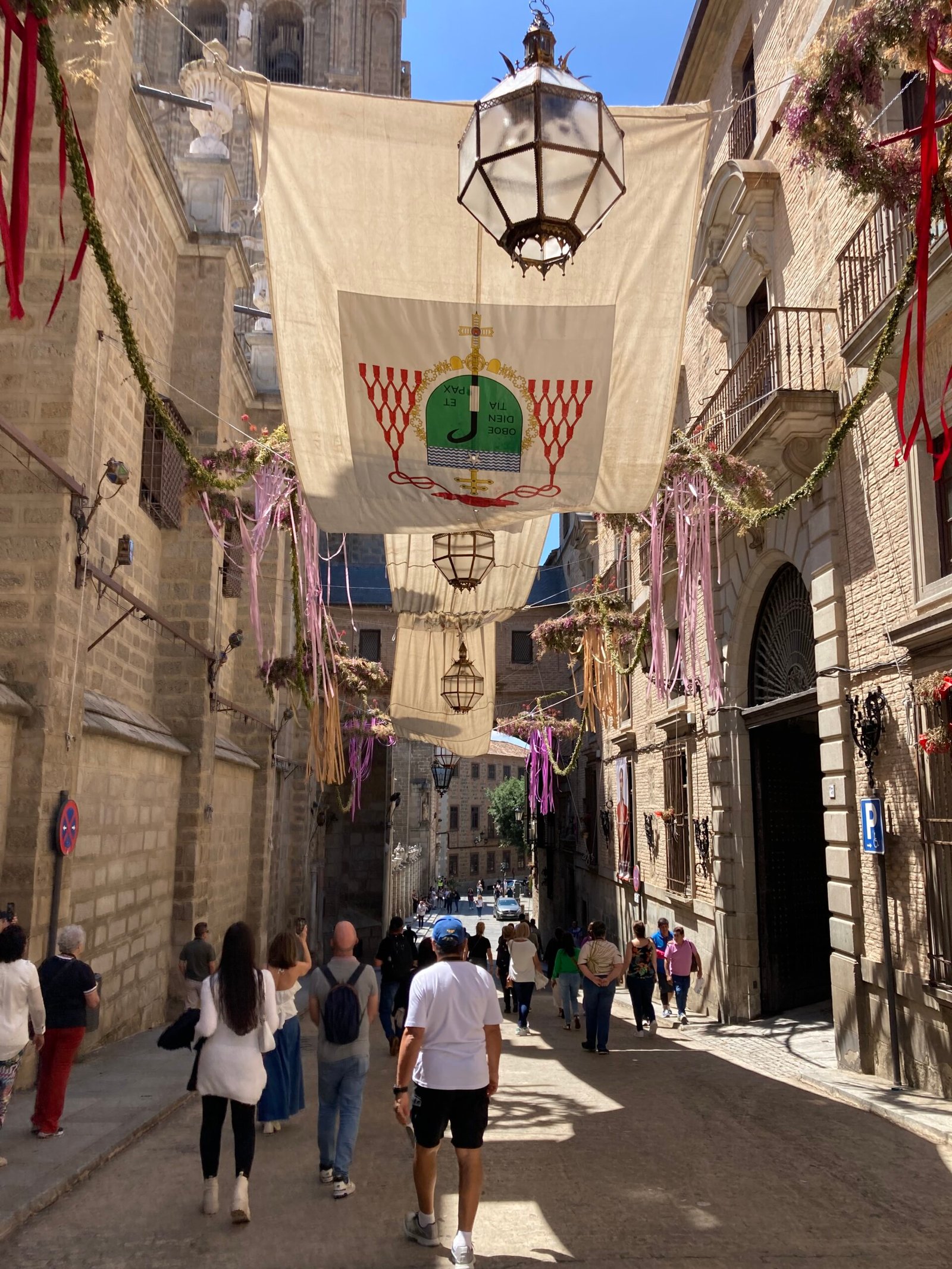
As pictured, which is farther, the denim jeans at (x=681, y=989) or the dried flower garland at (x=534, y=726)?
the dried flower garland at (x=534, y=726)

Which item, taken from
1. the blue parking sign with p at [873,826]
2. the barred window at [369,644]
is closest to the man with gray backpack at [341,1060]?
the blue parking sign with p at [873,826]

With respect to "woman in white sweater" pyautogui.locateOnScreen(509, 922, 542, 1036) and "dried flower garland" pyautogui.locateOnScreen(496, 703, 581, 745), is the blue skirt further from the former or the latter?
"dried flower garland" pyautogui.locateOnScreen(496, 703, 581, 745)

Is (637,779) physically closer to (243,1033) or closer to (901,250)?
(901,250)

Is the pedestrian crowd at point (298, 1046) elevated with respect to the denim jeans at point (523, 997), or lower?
elevated

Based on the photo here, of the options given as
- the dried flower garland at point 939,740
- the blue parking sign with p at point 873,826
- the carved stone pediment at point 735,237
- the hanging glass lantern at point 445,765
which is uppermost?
the carved stone pediment at point 735,237

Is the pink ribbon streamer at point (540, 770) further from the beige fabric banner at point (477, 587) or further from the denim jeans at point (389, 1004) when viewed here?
the denim jeans at point (389, 1004)

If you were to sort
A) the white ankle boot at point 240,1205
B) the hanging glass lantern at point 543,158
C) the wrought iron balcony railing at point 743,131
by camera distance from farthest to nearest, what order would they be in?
the wrought iron balcony railing at point 743,131
the white ankle boot at point 240,1205
the hanging glass lantern at point 543,158

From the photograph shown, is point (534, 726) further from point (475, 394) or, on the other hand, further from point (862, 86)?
point (862, 86)

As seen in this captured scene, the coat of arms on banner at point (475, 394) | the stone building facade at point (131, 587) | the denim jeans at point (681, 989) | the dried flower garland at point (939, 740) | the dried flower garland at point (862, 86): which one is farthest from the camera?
the denim jeans at point (681, 989)

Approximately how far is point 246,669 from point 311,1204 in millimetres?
15695

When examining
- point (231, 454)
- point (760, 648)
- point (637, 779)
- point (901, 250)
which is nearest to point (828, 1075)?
point (760, 648)

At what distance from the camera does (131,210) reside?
1345 centimetres

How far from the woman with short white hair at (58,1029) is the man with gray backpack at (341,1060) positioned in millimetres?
1837

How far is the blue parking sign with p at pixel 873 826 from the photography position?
10.3 metres
